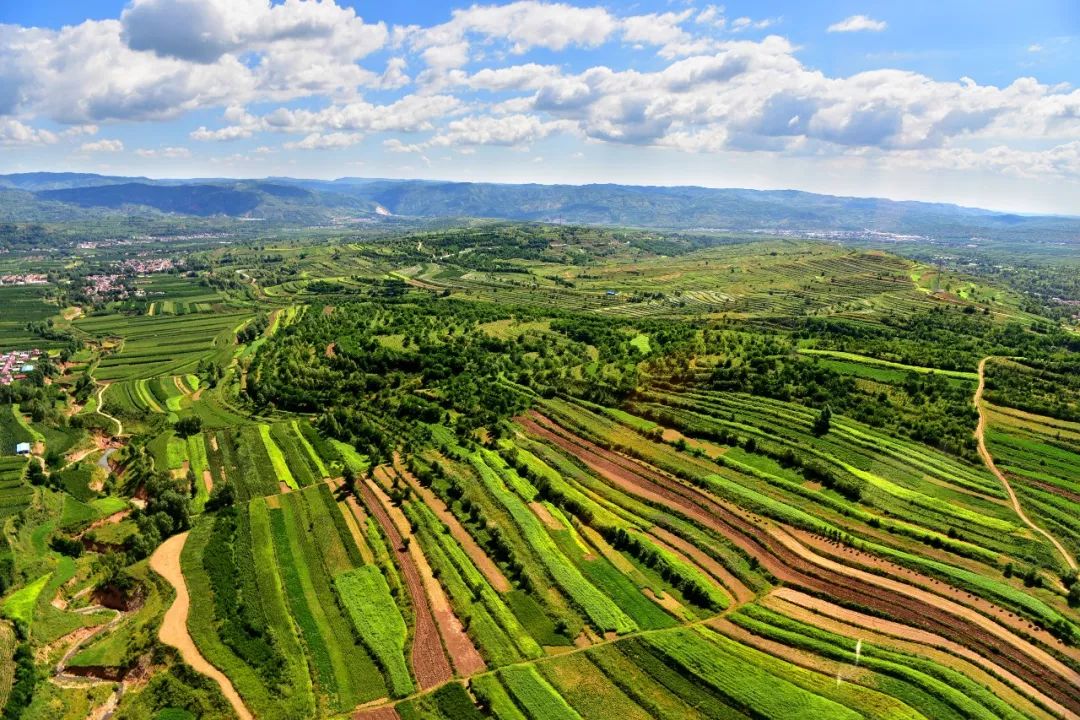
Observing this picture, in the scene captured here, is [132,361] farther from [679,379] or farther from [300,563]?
[679,379]

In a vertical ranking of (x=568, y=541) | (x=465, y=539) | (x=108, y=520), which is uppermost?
(x=568, y=541)

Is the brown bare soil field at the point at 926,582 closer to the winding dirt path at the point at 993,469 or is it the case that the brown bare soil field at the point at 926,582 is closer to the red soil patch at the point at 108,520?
the winding dirt path at the point at 993,469

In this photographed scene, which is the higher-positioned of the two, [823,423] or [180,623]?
[823,423]

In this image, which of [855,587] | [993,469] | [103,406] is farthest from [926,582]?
[103,406]

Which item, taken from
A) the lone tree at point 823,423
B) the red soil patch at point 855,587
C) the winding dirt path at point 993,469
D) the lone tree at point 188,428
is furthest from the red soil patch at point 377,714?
the lone tree at point 188,428

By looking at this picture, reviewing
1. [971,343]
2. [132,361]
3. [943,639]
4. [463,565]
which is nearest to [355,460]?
[463,565]

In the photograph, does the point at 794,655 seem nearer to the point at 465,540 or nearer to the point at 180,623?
the point at 465,540

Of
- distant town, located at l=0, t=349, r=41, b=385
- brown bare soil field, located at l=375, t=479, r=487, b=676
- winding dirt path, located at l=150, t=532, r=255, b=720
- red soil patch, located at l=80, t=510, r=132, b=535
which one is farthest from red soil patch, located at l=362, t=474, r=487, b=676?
distant town, located at l=0, t=349, r=41, b=385
